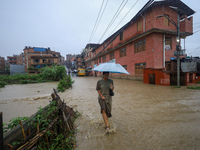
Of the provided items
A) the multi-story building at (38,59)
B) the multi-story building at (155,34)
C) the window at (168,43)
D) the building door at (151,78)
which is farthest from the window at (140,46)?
the multi-story building at (38,59)

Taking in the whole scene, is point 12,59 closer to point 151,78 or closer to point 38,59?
point 38,59

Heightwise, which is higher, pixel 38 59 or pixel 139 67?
pixel 38 59

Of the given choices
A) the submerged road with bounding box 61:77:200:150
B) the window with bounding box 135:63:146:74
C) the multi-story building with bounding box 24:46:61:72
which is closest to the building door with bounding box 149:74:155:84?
the window with bounding box 135:63:146:74

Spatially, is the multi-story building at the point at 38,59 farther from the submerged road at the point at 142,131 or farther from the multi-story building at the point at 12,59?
the submerged road at the point at 142,131

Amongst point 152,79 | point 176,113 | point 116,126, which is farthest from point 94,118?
point 152,79

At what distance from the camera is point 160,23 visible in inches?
537

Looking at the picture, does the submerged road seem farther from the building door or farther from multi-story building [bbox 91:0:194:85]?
multi-story building [bbox 91:0:194:85]

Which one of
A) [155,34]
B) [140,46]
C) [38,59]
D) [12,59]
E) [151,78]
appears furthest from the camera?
[12,59]

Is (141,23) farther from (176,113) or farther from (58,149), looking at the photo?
(58,149)

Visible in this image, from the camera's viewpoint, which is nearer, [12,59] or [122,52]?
[122,52]

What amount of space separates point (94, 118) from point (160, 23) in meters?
15.0

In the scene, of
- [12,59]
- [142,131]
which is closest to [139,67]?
[142,131]

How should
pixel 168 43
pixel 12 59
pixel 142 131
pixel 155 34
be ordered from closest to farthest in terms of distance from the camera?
pixel 142 131 < pixel 155 34 < pixel 168 43 < pixel 12 59

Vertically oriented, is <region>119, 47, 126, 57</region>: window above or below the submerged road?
above
